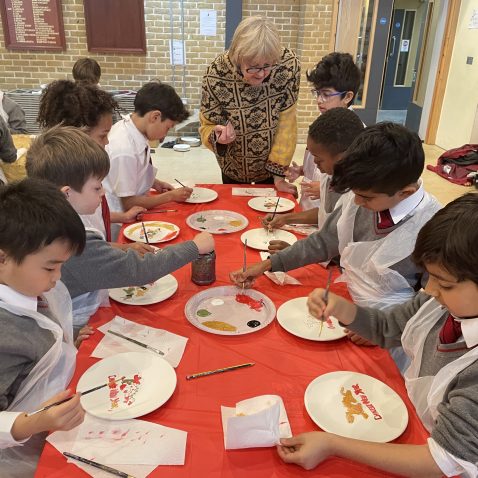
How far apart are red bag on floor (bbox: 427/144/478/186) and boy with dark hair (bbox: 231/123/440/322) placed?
430 centimetres

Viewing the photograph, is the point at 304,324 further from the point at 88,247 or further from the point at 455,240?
the point at 88,247

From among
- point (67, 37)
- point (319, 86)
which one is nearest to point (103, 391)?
point (319, 86)

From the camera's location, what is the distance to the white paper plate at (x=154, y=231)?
78.6 inches

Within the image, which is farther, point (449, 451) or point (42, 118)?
point (42, 118)

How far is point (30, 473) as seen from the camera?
43.6 inches

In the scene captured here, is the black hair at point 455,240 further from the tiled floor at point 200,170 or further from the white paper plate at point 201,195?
the tiled floor at point 200,170

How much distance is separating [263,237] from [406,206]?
28.9 inches

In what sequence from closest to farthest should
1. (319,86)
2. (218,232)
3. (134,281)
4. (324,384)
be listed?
(324,384) < (134,281) < (218,232) < (319,86)

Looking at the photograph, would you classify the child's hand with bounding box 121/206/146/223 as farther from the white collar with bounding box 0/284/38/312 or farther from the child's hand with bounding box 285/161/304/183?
the white collar with bounding box 0/284/38/312

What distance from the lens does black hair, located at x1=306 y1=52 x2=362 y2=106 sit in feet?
8.16

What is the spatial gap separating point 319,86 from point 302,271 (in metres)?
1.31

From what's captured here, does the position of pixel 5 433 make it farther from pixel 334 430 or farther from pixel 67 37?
pixel 67 37

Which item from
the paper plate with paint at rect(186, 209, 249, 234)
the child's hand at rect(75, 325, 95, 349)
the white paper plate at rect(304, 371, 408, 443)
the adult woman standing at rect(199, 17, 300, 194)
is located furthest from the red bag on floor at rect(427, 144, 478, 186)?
the child's hand at rect(75, 325, 95, 349)

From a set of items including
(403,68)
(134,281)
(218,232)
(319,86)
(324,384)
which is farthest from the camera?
(403,68)
